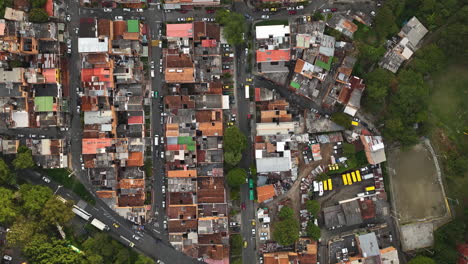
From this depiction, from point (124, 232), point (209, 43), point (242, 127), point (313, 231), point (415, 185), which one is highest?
point (209, 43)

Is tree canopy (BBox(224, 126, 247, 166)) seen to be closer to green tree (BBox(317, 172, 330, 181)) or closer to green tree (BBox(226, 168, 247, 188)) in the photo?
green tree (BBox(226, 168, 247, 188))

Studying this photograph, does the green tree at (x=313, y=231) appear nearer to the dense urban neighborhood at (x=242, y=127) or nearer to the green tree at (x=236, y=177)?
the dense urban neighborhood at (x=242, y=127)

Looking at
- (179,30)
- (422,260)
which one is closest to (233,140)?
(179,30)

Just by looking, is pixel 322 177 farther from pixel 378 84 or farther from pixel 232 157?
pixel 378 84

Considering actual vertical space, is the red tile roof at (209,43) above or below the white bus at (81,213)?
above

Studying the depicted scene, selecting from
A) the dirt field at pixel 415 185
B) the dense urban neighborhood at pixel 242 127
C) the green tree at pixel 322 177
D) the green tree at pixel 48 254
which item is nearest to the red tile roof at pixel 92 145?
the dense urban neighborhood at pixel 242 127

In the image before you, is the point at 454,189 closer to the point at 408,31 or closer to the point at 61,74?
the point at 408,31
